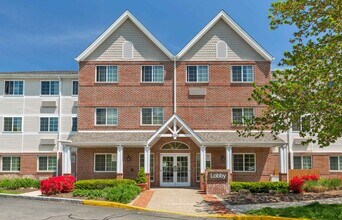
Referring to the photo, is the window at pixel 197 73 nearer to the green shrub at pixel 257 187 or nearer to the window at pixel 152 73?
the window at pixel 152 73

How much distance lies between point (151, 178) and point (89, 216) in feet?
44.6

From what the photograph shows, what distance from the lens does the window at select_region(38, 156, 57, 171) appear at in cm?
3222

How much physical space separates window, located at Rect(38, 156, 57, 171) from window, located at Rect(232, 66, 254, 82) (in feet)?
53.7

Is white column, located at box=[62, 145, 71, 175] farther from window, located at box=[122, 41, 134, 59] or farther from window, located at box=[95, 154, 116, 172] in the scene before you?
window, located at box=[122, 41, 134, 59]

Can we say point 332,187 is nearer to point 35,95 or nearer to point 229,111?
point 229,111

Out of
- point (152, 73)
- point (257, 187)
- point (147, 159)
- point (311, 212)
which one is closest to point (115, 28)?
point (152, 73)

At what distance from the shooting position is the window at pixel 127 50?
28141 millimetres

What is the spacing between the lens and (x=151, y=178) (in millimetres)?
26844

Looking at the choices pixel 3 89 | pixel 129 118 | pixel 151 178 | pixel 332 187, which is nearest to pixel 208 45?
pixel 129 118

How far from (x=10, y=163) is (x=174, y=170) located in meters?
14.5

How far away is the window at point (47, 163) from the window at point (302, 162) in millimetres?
19641

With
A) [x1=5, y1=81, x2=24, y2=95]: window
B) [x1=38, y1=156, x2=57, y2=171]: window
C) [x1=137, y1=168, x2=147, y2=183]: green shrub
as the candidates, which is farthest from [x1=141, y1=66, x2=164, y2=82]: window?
[x1=5, y1=81, x2=24, y2=95]: window

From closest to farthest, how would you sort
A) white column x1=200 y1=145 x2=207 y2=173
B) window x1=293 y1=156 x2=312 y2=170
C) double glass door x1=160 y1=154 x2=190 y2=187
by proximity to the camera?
white column x1=200 y1=145 x2=207 y2=173, double glass door x1=160 y1=154 x2=190 y2=187, window x1=293 y1=156 x2=312 y2=170

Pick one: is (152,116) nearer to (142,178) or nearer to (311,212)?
(142,178)
